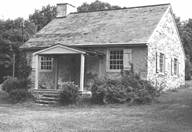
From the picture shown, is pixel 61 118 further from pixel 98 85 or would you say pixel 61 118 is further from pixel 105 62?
pixel 105 62

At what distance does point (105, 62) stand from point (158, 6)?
6266mm

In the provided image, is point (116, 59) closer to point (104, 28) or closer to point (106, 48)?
point (106, 48)

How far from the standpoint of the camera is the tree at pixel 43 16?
4669 centimetres

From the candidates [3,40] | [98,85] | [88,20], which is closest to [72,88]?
[98,85]

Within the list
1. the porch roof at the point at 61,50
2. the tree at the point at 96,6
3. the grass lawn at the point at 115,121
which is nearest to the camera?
the grass lawn at the point at 115,121

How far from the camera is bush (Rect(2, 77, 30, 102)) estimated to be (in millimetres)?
16877

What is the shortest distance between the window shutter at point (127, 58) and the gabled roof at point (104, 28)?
2.11 ft

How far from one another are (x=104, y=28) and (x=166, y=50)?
187 inches

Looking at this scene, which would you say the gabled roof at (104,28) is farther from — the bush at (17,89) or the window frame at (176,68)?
the window frame at (176,68)

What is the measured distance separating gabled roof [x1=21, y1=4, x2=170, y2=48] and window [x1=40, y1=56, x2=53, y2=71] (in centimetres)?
109

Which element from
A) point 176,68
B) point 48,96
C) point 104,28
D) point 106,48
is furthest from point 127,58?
point 176,68

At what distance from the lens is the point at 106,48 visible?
19219 millimetres

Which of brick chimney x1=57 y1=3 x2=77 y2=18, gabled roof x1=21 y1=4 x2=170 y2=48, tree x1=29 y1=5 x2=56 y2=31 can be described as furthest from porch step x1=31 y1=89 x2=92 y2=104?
tree x1=29 y1=5 x2=56 y2=31

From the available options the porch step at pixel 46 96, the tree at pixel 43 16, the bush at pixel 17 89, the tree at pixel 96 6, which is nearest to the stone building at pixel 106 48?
the porch step at pixel 46 96
